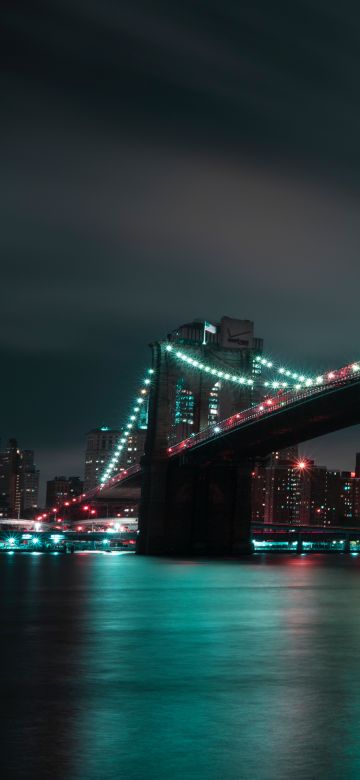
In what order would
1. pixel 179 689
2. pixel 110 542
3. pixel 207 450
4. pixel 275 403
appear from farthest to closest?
pixel 110 542, pixel 207 450, pixel 275 403, pixel 179 689

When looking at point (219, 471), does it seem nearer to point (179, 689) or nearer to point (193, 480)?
point (193, 480)

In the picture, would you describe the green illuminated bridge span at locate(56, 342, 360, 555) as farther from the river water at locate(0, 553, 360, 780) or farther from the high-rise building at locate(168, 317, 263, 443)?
the river water at locate(0, 553, 360, 780)

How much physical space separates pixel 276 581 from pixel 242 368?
42.2 metres

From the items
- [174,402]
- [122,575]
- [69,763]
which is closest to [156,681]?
[69,763]

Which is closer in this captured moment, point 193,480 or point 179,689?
point 179,689

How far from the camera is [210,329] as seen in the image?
9619cm

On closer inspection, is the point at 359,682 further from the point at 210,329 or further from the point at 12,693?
the point at 210,329

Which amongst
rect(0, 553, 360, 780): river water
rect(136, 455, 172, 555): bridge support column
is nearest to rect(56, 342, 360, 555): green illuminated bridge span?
rect(136, 455, 172, 555): bridge support column

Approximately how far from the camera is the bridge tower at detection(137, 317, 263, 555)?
3127 inches

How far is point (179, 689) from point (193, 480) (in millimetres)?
65952

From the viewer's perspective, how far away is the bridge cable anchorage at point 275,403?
2441 inches

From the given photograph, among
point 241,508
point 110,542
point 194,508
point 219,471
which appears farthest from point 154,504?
point 110,542

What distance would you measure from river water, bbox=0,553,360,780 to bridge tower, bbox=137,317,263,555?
148ft

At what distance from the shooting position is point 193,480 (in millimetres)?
81500
